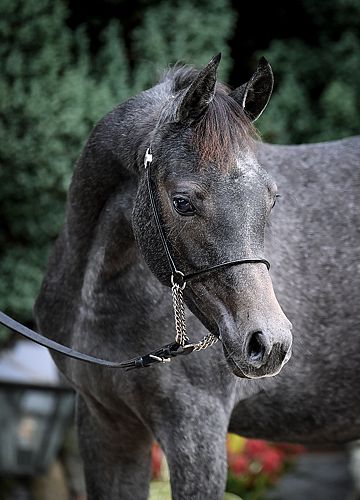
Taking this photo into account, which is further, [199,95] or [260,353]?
[199,95]

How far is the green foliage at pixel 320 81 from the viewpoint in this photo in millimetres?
5801

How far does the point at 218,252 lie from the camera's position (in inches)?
101

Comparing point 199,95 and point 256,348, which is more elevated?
point 199,95

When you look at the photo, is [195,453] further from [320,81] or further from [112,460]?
[320,81]

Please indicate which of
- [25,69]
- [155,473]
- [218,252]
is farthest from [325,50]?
[218,252]

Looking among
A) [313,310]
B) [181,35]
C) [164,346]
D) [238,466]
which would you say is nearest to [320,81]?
[181,35]

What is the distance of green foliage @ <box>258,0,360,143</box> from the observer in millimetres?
5801

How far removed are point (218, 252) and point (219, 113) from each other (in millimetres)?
403

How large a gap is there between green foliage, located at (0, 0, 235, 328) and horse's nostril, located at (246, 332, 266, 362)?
9.73ft

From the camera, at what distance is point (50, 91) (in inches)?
208

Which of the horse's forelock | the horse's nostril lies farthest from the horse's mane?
the horse's nostril

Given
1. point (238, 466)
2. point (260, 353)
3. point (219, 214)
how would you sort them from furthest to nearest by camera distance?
point (238, 466)
point (219, 214)
point (260, 353)

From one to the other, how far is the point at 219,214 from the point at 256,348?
1.23 feet

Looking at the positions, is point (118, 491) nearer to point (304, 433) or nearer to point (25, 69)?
point (304, 433)
